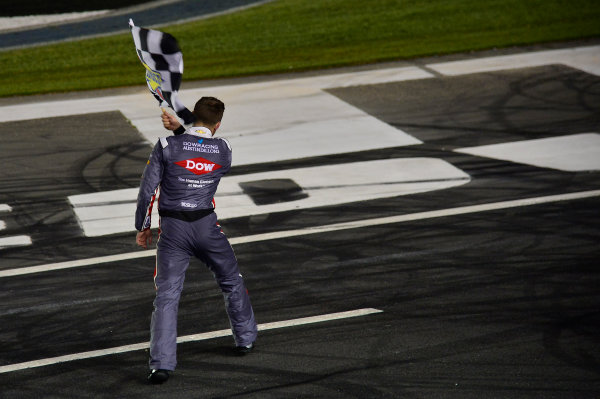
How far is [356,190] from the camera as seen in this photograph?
10047 millimetres

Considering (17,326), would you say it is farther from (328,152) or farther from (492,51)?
(492,51)

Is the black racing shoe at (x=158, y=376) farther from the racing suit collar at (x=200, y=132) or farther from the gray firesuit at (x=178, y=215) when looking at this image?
the racing suit collar at (x=200, y=132)

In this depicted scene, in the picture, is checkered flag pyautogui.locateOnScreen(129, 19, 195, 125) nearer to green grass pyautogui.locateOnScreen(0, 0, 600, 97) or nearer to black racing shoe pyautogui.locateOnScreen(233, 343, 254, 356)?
black racing shoe pyautogui.locateOnScreen(233, 343, 254, 356)

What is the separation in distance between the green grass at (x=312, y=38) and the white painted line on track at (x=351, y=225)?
6296 mm

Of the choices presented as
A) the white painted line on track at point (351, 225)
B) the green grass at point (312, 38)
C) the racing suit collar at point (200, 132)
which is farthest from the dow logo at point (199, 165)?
the green grass at point (312, 38)

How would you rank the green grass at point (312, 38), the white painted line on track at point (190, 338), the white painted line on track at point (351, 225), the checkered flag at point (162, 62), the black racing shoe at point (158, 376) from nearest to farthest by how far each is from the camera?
the black racing shoe at point (158, 376) → the checkered flag at point (162, 62) → the white painted line on track at point (190, 338) → the white painted line on track at point (351, 225) → the green grass at point (312, 38)

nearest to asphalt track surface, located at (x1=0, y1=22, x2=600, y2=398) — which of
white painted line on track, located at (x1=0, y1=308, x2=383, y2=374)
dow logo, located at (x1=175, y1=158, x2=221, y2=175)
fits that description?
white painted line on track, located at (x1=0, y1=308, x2=383, y2=374)

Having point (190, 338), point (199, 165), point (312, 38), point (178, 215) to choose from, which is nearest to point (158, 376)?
point (190, 338)

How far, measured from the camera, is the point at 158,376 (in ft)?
19.9

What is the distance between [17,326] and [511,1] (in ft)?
45.7

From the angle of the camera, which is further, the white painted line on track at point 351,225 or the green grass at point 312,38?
the green grass at point 312,38

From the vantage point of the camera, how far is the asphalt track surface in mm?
6121

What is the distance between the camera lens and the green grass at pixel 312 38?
15.3m

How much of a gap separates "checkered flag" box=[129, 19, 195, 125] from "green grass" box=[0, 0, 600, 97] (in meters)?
8.40
